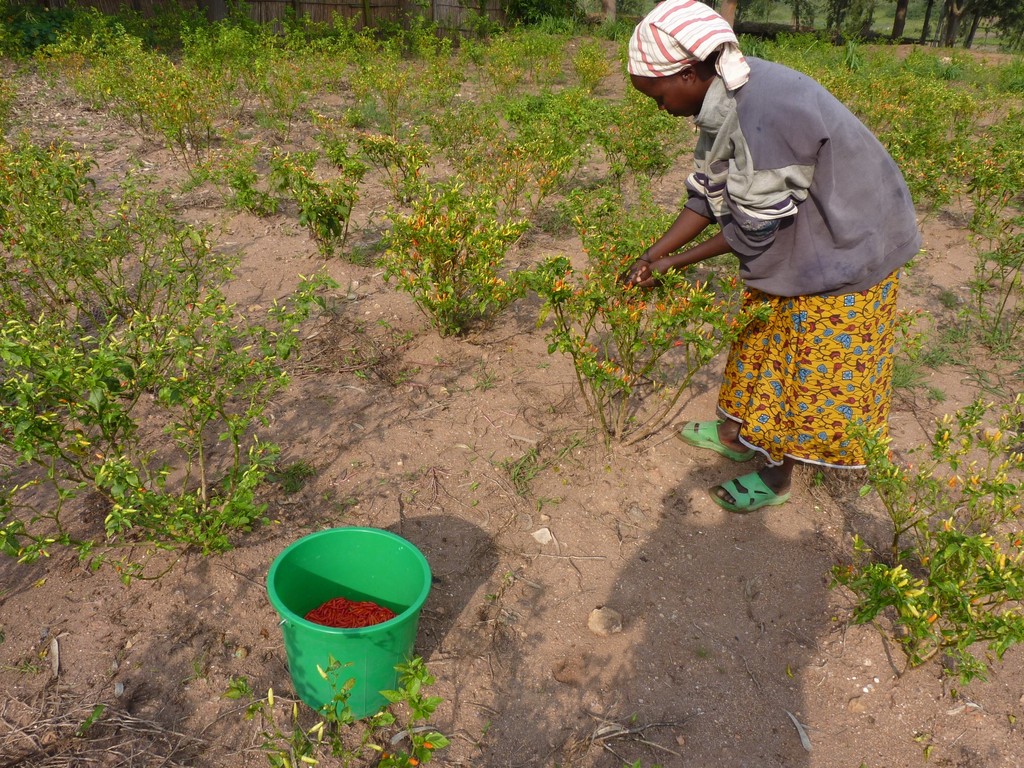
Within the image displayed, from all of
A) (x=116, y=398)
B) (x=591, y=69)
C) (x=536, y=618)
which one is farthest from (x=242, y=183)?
(x=591, y=69)

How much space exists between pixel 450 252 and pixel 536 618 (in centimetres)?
175

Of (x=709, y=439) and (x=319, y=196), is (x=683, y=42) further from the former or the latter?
(x=319, y=196)

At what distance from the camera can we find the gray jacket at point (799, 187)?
185cm

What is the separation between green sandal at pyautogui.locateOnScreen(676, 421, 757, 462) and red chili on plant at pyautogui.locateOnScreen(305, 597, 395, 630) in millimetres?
1554

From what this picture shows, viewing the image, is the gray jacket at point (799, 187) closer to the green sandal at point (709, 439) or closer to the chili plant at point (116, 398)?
the green sandal at point (709, 439)

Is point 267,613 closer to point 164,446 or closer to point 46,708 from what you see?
point 46,708

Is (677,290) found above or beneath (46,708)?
above

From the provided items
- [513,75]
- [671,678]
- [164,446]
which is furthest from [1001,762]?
[513,75]

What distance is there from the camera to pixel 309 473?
2.70 meters

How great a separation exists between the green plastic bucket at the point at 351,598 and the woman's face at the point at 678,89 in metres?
1.49

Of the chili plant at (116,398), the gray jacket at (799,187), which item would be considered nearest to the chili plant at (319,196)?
the chili plant at (116,398)

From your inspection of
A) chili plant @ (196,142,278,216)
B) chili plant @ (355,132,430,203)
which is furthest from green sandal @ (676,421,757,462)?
chili plant @ (196,142,278,216)

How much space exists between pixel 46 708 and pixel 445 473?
1.47m

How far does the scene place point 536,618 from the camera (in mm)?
2260
